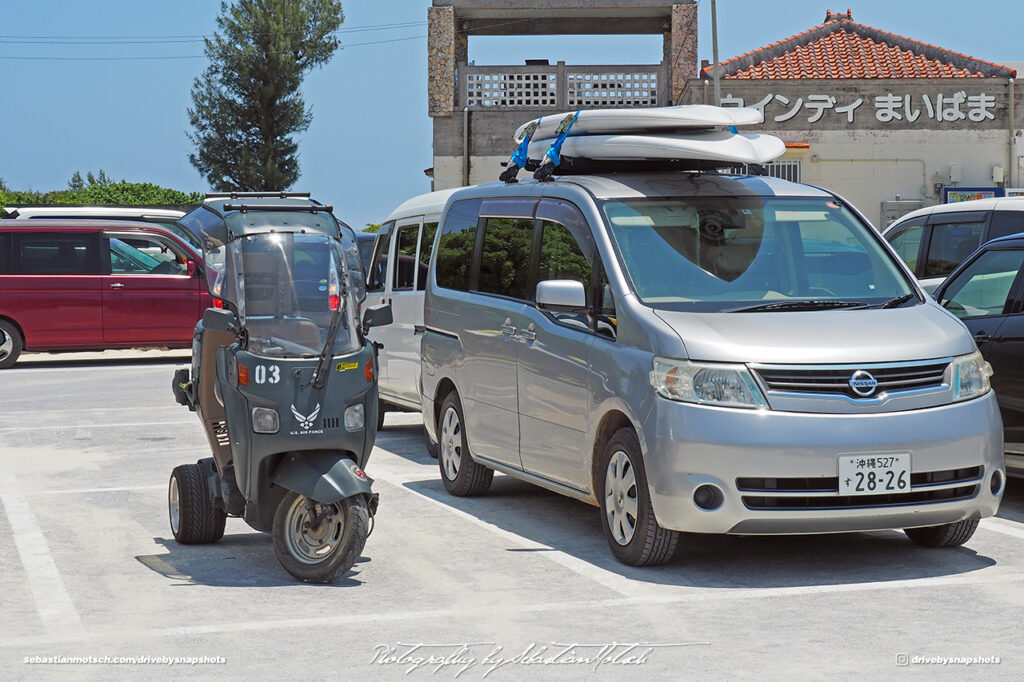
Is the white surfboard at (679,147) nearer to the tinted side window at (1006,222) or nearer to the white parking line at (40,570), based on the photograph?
the white parking line at (40,570)

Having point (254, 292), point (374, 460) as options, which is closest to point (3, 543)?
point (254, 292)

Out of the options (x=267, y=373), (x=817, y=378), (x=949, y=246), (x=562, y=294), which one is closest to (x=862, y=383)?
(x=817, y=378)

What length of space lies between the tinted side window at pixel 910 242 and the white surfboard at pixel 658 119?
5.44 m

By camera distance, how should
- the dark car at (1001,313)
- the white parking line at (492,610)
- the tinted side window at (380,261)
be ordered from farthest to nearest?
1. the tinted side window at (380,261)
2. the dark car at (1001,313)
3. the white parking line at (492,610)

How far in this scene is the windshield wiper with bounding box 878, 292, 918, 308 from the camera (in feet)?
23.8

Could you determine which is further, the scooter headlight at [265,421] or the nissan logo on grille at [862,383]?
the scooter headlight at [265,421]

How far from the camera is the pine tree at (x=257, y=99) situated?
5750 centimetres

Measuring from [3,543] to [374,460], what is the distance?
3864 millimetres

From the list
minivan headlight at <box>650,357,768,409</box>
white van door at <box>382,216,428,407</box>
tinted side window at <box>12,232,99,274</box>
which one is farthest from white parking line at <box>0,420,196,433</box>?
tinted side window at <box>12,232,99,274</box>

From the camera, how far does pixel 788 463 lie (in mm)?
6406

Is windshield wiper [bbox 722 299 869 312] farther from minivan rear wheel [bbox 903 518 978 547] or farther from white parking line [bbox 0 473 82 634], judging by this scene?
white parking line [bbox 0 473 82 634]

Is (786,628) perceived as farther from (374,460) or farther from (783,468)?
(374,460)

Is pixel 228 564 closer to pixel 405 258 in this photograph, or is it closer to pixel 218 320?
pixel 218 320

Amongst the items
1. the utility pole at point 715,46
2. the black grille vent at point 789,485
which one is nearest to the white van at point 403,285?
the black grille vent at point 789,485
